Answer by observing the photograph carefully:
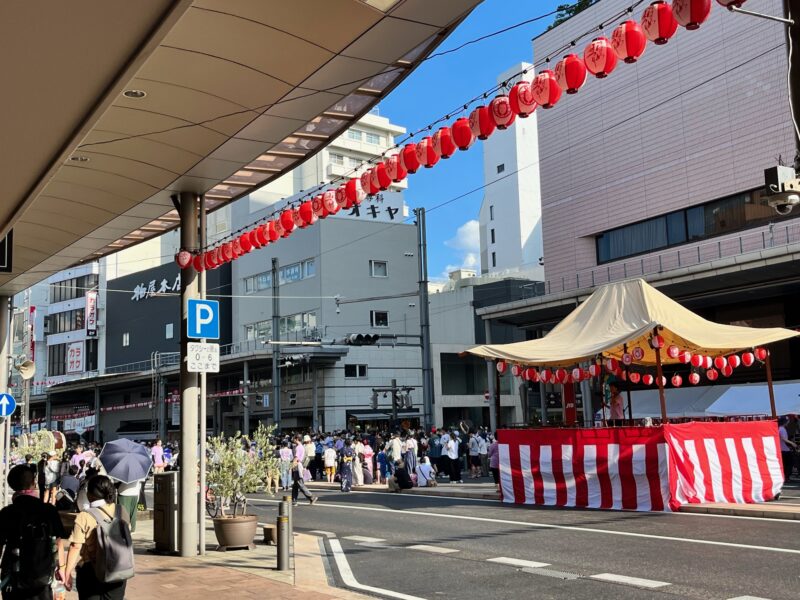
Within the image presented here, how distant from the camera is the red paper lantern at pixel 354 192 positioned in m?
13.0

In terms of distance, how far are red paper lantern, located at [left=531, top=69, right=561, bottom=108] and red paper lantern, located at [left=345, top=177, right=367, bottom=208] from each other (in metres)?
3.99

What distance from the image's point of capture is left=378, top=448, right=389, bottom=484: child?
28.7 m

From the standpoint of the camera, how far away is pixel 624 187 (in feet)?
112

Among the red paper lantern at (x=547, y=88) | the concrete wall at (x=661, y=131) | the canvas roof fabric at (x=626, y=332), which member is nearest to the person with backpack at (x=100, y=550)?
the red paper lantern at (x=547, y=88)

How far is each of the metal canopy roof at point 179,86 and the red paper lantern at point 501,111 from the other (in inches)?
52.4

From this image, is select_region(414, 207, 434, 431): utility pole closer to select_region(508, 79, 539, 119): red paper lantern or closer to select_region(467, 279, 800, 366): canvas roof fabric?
select_region(467, 279, 800, 366): canvas roof fabric

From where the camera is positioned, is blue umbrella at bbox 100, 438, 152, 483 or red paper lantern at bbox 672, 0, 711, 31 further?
blue umbrella at bbox 100, 438, 152, 483

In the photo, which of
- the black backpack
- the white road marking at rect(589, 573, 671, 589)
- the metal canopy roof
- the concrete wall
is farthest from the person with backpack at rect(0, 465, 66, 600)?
the concrete wall

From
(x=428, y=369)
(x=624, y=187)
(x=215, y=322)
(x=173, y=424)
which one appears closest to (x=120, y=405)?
(x=173, y=424)

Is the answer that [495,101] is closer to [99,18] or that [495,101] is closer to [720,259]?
[99,18]

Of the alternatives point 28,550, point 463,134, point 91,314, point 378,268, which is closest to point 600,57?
point 463,134

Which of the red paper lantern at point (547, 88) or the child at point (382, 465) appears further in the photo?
the child at point (382, 465)

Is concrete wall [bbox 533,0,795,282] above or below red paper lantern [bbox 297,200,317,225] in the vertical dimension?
Answer: above

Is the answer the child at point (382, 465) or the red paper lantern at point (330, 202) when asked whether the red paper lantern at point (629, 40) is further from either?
the child at point (382, 465)
